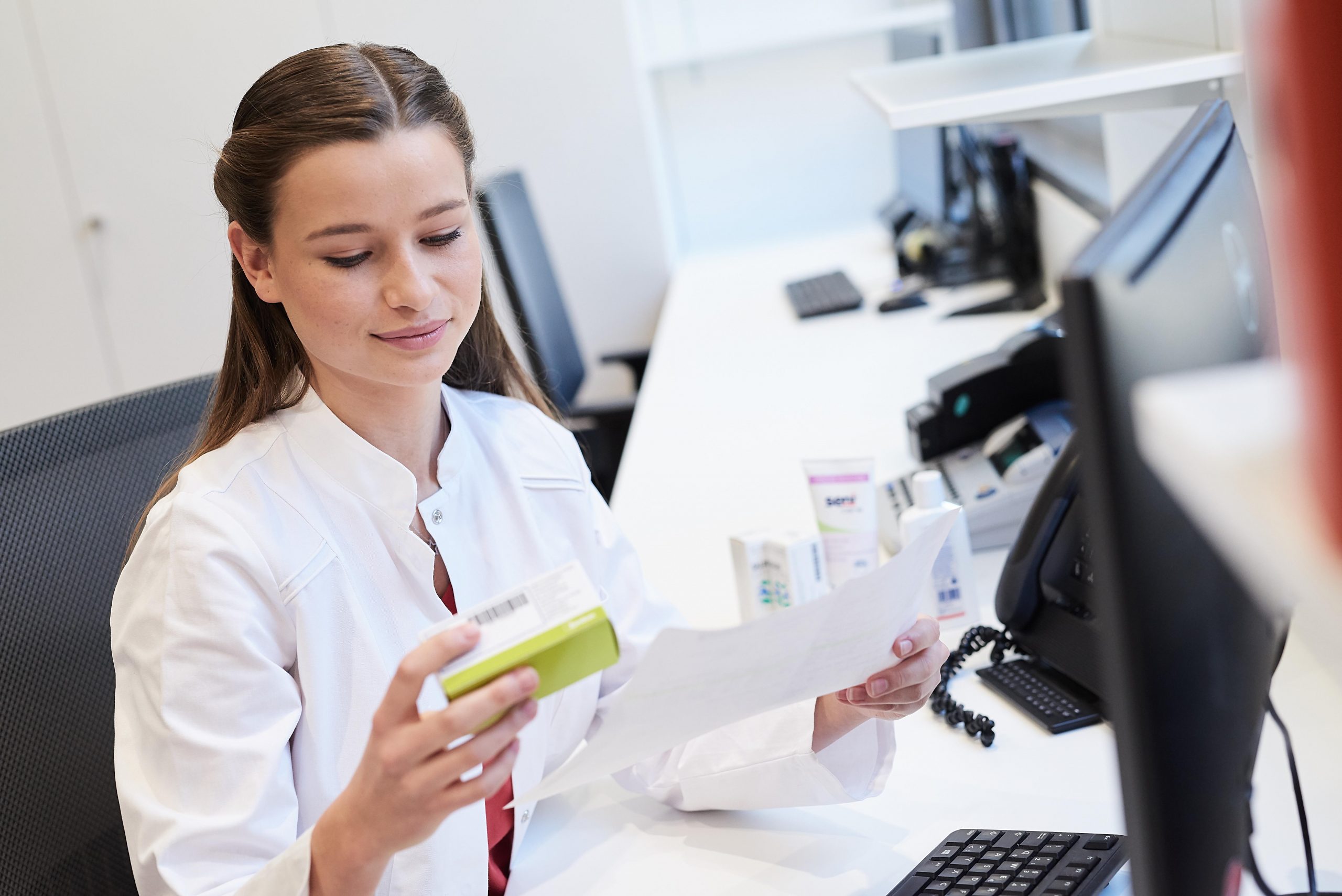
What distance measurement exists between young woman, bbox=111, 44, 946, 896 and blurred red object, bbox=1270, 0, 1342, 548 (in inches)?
22.4

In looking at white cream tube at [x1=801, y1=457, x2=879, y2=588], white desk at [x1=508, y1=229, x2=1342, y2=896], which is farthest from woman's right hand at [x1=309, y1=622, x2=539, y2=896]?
white cream tube at [x1=801, y1=457, x2=879, y2=588]

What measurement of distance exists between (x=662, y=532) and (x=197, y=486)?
0.77m

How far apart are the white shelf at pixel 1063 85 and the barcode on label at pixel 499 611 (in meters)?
0.80

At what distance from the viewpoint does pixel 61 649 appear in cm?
98

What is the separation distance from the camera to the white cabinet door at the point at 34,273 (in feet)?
10.3

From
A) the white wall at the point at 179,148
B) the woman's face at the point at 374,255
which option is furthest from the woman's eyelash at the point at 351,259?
the white wall at the point at 179,148

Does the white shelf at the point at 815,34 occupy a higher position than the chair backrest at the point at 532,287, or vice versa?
the white shelf at the point at 815,34

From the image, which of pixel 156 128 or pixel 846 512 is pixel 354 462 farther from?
pixel 156 128

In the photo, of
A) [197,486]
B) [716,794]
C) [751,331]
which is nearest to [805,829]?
[716,794]

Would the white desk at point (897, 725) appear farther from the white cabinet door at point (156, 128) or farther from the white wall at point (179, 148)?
the white cabinet door at point (156, 128)

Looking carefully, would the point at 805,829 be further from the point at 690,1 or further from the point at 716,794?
the point at 690,1

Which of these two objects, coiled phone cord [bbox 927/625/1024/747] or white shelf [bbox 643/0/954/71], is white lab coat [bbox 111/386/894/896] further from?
white shelf [bbox 643/0/954/71]

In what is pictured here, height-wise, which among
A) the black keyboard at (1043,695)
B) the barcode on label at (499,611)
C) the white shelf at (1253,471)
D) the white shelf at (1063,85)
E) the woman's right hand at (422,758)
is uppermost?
the white shelf at (1063,85)

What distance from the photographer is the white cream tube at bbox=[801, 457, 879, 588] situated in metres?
1.17
